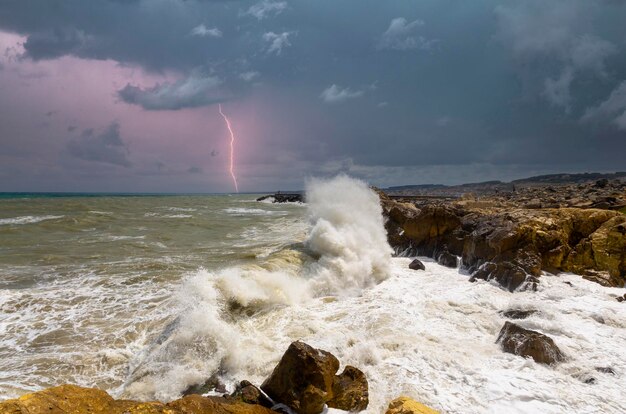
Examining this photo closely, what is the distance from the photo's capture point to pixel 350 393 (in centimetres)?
542

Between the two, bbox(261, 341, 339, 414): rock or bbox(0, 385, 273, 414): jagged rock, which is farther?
bbox(261, 341, 339, 414): rock

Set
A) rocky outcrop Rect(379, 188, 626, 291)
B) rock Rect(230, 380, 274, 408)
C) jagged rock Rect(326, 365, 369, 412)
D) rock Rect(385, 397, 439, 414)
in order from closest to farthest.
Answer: rock Rect(385, 397, 439, 414) < rock Rect(230, 380, 274, 408) < jagged rock Rect(326, 365, 369, 412) < rocky outcrop Rect(379, 188, 626, 291)

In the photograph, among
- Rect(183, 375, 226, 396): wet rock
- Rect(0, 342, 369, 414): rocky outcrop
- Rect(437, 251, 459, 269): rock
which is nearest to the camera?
Rect(0, 342, 369, 414): rocky outcrop

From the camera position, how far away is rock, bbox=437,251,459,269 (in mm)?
13789

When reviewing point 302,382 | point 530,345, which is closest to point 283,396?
point 302,382

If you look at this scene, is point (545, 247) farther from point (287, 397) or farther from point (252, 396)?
point (252, 396)

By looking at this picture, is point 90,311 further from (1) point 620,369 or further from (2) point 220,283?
(1) point 620,369

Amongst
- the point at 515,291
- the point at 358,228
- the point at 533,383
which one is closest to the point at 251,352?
the point at 533,383

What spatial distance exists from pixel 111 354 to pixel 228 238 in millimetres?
14397

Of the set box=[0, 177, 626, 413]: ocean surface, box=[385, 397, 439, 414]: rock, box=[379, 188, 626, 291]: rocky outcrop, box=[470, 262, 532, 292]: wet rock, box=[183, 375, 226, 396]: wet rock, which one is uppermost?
box=[379, 188, 626, 291]: rocky outcrop

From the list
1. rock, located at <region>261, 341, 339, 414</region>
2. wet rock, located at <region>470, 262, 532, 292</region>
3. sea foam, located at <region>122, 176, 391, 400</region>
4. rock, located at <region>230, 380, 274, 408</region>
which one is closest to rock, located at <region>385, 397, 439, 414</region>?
rock, located at <region>261, 341, 339, 414</region>

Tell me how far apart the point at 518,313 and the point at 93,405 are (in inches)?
338

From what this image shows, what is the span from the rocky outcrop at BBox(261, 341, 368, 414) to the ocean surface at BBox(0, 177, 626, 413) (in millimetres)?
428

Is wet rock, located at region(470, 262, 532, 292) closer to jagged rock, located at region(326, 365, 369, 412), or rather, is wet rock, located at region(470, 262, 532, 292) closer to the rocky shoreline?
jagged rock, located at region(326, 365, 369, 412)
